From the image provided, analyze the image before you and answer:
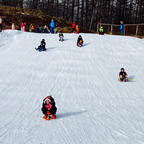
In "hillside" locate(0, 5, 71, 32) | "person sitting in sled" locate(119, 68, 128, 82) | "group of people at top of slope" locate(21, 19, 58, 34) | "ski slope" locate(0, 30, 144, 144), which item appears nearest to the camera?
"ski slope" locate(0, 30, 144, 144)

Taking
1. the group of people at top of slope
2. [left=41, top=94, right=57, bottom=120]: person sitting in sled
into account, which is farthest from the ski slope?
the group of people at top of slope

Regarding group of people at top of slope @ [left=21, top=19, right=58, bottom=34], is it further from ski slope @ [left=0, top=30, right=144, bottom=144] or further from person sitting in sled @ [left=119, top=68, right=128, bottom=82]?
person sitting in sled @ [left=119, top=68, right=128, bottom=82]

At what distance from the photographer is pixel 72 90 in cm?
1101

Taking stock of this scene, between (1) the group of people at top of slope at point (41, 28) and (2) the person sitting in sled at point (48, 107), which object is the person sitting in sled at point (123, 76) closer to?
(2) the person sitting in sled at point (48, 107)

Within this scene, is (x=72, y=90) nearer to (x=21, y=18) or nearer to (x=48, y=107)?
(x=48, y=107)

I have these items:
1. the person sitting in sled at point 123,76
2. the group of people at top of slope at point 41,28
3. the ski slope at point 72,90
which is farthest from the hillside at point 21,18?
the person sitting in sled at point 123,76

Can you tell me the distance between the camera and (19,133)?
6324 millimetres

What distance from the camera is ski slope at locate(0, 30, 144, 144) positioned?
21.2ft

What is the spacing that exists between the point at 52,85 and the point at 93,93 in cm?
235

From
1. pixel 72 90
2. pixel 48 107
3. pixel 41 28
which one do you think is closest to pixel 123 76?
pixel 72 90

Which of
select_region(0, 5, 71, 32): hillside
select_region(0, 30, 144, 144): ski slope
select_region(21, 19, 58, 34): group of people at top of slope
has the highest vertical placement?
select_region(0, 5, 71, 32): hillside

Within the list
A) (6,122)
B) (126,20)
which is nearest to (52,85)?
(6,122)

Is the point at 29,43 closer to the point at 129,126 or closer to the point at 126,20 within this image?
the point at 129,126

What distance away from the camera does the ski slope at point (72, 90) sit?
647cm
